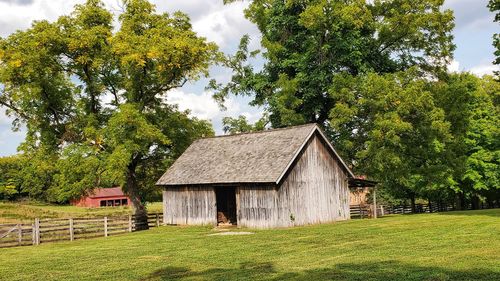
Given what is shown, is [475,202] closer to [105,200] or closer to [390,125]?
[390,125]

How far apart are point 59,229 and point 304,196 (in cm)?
1498

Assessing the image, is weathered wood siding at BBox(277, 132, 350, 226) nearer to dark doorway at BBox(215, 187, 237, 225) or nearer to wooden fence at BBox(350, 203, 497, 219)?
dark doorway at BBox(215, 187, 237, 225)

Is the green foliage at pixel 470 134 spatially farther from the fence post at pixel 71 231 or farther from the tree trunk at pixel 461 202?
the fence post at pixel 71 231

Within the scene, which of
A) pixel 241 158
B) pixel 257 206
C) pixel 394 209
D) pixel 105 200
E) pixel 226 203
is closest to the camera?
pixel 257 206

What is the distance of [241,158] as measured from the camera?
32.9 m

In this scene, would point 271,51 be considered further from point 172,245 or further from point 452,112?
point 172,245

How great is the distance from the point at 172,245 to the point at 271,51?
24355 mm

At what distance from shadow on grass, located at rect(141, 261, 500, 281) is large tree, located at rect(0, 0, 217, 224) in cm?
2113

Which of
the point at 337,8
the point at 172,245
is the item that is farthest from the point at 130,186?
the point at 337,8

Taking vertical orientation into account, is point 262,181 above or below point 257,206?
above

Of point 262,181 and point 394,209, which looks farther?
point 394,209

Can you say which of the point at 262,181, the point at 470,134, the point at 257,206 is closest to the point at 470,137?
the point at 470,134

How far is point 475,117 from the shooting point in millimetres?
45250

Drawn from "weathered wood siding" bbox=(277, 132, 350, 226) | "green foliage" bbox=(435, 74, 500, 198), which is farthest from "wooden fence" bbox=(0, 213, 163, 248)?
"green foliage" bbox=(435, 74, 500, 198)
